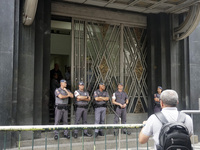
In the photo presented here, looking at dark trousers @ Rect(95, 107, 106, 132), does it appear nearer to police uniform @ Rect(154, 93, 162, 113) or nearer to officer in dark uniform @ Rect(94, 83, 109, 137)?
officer in dark uniform @ Rect(94, 83, 109, 137)

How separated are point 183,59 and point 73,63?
169 inches

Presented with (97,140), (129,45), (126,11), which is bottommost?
(97,140)

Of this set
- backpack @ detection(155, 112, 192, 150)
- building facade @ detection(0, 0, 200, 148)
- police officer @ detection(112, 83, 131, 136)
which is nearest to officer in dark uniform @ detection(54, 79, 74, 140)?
building facade @ detection(0, 0, 200, 148)

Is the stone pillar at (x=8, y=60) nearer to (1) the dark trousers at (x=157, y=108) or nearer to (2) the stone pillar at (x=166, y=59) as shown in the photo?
(1) the dark trousers at (x=157, y=108)

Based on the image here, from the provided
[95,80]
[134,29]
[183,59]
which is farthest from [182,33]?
[95,80]

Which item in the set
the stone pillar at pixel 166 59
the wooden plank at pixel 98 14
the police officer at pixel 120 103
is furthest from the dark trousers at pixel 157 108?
the wooden plank at pixel 98 14

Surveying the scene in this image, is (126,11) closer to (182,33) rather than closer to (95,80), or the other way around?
(182,33)

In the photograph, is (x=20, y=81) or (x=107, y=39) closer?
(x=20, y=81)

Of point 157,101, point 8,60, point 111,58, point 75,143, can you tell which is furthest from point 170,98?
point 111,58

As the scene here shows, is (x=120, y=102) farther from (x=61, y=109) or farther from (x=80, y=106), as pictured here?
(x=61, y=109)

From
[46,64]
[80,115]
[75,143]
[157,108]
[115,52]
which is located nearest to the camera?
[75,143]

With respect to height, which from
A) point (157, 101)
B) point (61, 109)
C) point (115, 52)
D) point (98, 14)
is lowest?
point (61, 109)

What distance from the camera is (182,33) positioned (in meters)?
9.34

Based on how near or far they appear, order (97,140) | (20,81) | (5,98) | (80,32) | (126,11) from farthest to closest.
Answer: (126,11) < (80,32) < (97,140) < (20,81) < (5,98)
